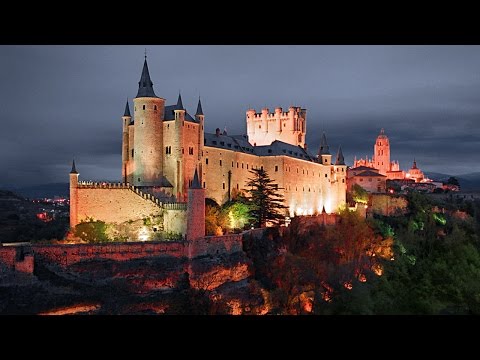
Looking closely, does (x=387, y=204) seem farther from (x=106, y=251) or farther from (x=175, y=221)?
(x=106, y=251)

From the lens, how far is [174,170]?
29906 millimetres

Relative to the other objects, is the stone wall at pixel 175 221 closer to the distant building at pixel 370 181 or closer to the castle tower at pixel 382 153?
the distant building at pixel 370 181

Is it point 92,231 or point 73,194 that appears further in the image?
point 73,194

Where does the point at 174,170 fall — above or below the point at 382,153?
below

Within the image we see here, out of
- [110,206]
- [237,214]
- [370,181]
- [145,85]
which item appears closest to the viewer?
[110,206]

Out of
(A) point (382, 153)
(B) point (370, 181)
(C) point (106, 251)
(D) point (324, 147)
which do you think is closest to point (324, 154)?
(D) point (324, 147)

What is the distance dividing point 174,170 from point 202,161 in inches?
120

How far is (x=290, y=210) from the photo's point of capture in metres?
40.2

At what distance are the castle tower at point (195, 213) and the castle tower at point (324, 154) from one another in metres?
23.2

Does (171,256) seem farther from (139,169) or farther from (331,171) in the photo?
(331,171)

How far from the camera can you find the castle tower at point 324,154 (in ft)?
154

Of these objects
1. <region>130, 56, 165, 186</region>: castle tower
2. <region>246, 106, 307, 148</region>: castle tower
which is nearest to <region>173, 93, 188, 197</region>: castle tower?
<region>130, 56, 165, 186</region>: castle tower
